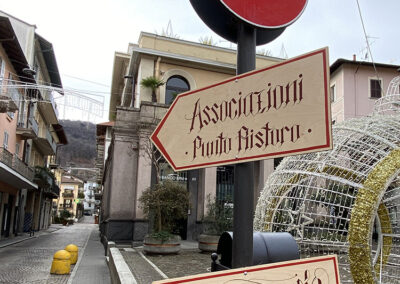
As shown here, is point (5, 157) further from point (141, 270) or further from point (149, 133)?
point (141, 270)

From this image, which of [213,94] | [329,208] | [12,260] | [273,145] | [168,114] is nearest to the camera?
[273,145]

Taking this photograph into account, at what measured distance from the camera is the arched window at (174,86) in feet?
64.5

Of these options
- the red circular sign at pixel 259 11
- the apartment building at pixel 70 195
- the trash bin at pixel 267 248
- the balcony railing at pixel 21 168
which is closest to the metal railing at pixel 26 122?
the balcony railing at pixel 21 168

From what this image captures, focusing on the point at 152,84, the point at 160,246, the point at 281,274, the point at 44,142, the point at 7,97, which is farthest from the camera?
the point at 44,142

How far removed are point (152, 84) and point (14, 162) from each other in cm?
998

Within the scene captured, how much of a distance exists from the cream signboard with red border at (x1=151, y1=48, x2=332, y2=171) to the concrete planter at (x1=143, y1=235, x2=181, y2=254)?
36.7 feet

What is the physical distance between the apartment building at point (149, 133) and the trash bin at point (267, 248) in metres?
14.3

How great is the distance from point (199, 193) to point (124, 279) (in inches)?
498

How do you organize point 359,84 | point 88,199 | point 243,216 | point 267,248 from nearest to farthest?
point 243,216, point 267,248, point 359,84, point 88,199

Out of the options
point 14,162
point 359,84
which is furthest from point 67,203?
point 359,84

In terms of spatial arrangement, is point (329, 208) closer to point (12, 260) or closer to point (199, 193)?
point (12, 260)

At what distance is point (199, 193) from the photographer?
18.8 metres

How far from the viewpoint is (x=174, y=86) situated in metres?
19.9

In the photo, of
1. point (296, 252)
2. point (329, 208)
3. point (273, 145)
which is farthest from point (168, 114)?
point (329, 208)
